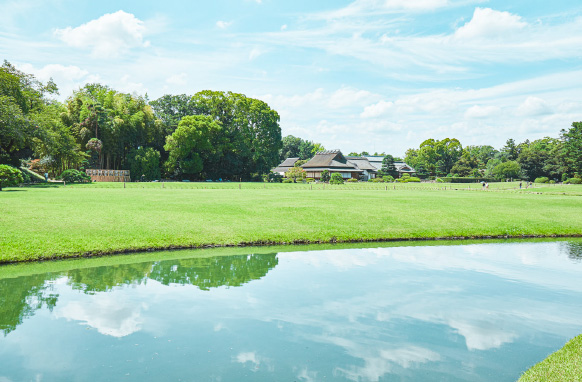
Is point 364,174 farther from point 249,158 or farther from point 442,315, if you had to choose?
point 442,315

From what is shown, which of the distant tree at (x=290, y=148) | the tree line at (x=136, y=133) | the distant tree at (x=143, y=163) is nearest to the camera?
the tree line at (x=136, y=133)

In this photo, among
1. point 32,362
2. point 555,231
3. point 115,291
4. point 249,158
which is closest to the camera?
point 32,362

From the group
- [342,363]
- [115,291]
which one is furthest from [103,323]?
[342,363]

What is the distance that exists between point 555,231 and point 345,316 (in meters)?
17.4

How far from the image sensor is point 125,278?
11055 millimetres

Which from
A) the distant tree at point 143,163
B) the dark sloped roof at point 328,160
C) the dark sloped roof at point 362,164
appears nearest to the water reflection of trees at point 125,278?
the distant tree at point 143,163

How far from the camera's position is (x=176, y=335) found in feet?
23.0

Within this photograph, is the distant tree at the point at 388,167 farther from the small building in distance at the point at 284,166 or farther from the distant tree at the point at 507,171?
the small building in distance at the point at 284,166

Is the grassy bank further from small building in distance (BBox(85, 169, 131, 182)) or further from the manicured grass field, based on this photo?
small building in distance (BBox(85, 169, 131, 182))

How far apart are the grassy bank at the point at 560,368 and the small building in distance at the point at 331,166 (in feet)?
277

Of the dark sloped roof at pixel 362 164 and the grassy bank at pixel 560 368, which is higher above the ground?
the dark sloped roof at pixel 362 164

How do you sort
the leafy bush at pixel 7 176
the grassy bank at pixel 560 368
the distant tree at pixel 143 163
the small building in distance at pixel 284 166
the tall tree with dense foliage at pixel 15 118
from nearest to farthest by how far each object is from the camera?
the grassy bank at pixel 560 368
the leafy bush at pixel 7 176
the tall tree with dense foliage at pixel 15 118
the distant tree at pixel 143 163
the small building in distance at pixel 284 166

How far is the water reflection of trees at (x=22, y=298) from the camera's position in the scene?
7879 millimetres

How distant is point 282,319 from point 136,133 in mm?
58454
